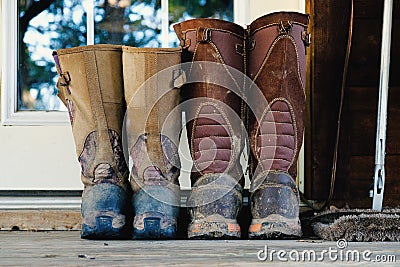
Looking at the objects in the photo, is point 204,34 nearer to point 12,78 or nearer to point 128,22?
point 128,22

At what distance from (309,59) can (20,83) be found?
0.80m

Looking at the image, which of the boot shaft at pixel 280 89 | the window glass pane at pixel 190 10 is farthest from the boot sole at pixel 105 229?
the window glass pane at pixel 190 10

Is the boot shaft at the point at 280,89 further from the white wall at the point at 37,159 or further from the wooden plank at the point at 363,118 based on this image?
the white wall at the point at 37,159

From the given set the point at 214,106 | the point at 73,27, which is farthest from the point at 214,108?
the point at 73,27

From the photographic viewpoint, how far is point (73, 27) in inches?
70.4

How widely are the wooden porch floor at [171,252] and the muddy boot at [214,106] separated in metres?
0.15


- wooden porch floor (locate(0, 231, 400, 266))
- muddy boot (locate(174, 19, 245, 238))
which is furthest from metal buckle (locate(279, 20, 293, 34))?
wooden porch floor (locate(0, 231, 400, 266))

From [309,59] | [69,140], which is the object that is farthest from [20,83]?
[309,59]

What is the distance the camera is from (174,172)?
1.41 meters

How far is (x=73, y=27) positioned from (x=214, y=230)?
2.62 ft

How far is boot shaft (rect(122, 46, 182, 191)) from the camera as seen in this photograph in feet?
4.51

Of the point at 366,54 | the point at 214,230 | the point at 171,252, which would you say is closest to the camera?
the point at 171,252

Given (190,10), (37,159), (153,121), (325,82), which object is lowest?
(37,159)

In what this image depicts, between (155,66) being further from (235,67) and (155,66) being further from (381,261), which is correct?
(381,261)
